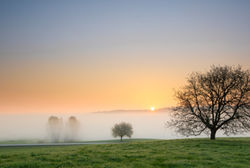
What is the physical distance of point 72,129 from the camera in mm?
121375

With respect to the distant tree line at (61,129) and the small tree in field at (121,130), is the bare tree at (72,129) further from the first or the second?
the small tree in field at (121,130)

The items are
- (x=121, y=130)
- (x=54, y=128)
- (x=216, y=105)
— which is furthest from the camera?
A: (x=54, y=128)

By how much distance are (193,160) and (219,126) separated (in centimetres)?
1925

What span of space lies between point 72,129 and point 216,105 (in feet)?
333

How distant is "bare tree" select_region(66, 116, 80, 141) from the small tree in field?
124 feet

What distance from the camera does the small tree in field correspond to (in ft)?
298

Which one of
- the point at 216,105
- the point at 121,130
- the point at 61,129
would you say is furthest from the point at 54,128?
the point at 216,105

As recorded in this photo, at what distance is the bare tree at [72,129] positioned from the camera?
120500mm

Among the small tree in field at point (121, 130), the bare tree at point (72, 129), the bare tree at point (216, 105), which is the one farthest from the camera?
the bare tree at point (72, 129)

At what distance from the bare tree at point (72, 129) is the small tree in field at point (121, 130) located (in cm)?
3787

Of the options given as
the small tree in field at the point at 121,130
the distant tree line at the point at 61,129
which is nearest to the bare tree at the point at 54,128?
the distant tree line at the point at 61,129

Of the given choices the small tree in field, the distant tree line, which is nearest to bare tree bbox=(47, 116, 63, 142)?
the distant tree line

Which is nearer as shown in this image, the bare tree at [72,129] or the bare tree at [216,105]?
the bare tree at [216,105]

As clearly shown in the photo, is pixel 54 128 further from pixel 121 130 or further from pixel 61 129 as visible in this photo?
pixel 121 130
